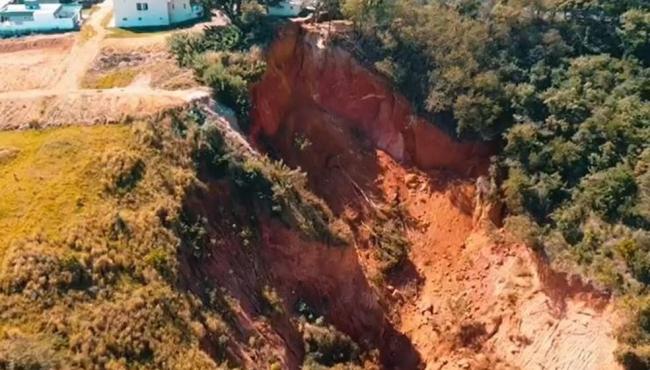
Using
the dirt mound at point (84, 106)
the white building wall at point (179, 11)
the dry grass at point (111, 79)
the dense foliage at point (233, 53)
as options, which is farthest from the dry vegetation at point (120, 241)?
the white building wall at point (179, 11)

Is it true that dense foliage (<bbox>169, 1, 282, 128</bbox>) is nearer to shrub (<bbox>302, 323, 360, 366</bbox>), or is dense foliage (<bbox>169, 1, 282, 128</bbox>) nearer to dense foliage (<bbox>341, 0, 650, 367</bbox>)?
dense foliage (<bbox>341, 0, 650, 367</bbox>)

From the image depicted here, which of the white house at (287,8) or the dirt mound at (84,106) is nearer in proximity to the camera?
the dirt mound at (84,106)

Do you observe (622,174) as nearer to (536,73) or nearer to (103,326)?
(536,73)

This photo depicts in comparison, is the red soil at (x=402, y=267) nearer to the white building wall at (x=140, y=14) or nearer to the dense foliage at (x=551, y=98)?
the dense foliage at (x=551, y=98)

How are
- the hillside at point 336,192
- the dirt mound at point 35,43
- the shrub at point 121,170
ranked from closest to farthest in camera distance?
the hillside at point 336,192 → the shrub at point 121,170 → the dirt mound at point 35,43

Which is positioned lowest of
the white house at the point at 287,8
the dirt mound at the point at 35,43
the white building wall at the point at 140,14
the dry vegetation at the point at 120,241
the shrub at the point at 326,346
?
the shrub at the point at 326,346

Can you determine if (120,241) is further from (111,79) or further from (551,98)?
(551,98)

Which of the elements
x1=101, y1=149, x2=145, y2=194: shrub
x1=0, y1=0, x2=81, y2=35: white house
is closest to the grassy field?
x1=101, y1=149, x2=145, y2=194: shrub

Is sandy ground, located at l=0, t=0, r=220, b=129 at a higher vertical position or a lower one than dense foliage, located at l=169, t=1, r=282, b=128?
lower
